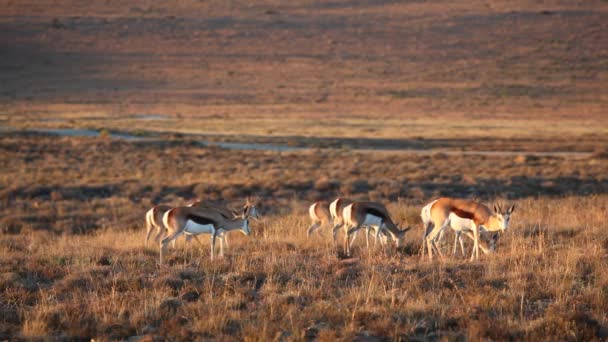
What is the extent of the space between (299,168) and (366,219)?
59.1 feet

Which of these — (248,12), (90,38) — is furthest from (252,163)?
(248,12)

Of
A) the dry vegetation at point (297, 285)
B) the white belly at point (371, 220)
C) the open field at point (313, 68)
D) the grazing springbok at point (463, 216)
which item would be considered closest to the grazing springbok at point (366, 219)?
the white belly at point (371, 220)

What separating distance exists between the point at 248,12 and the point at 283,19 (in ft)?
23.4

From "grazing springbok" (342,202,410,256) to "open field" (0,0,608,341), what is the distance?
43 cm

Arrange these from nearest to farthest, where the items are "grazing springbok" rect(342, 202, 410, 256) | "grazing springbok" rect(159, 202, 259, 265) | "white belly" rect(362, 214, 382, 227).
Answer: "grazing springbok" rect(159, 202, 259, 265)
"grazing springbok" rect(342, 202, 410, 256)
"white belly" rect(362, 214, 382, 227)

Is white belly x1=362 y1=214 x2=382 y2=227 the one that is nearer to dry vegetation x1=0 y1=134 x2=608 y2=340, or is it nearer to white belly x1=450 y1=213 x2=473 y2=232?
dry vegetation x1=0 y1=134 x2=608 y2=340

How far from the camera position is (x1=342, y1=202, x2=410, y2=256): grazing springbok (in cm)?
1334

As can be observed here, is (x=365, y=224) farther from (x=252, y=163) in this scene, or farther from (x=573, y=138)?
(x=573, y=138)

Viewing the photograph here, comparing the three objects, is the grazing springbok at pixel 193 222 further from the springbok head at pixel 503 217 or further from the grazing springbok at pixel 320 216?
the springbok head at pixel 503 217

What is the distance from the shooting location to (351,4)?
12525 cm

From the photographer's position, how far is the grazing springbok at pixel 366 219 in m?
13.3

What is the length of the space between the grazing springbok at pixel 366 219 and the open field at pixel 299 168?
43 cm

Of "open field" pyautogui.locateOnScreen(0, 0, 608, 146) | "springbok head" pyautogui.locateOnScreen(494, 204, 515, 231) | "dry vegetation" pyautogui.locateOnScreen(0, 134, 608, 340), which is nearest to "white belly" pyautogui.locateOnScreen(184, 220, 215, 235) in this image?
"dry vegetation" pyautogui.locateOnScreen(0, 134, 608, 340)

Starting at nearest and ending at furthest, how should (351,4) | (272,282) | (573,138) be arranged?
→ 1. (272,282)
2. (573,138)
3. (351,4)
